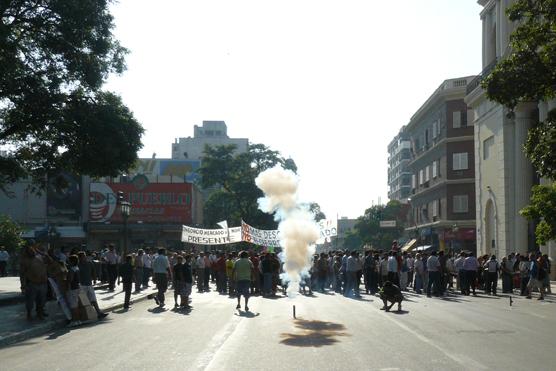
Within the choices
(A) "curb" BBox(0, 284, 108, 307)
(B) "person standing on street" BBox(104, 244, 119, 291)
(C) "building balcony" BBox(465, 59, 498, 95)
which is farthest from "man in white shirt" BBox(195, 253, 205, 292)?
(C) "building balcony" BBox(465, 59, 498, 95)

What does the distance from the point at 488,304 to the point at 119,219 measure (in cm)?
4739

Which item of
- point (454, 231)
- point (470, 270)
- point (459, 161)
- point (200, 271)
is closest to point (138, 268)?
point (200, 271)

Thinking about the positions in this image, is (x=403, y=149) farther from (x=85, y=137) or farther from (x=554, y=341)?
(x=554, y=341)

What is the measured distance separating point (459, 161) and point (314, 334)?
48382 mm

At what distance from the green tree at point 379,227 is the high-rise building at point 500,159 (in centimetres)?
5399

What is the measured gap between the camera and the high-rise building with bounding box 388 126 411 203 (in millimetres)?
135625

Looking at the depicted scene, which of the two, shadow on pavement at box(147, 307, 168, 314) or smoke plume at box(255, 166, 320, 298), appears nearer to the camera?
shadow on pavement at box(147, 307, 168, 314)

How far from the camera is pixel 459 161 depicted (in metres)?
59.3

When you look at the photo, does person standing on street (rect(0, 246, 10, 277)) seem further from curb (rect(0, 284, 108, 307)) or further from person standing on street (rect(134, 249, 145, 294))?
curb (rect(0, 284, 108, 307))

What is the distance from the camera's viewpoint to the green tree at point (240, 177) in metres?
63.9

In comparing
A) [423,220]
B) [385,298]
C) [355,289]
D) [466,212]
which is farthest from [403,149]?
[385,298]

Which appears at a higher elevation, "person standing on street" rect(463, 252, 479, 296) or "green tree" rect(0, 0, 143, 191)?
"green tree" rect(0, 0, 143, 191)

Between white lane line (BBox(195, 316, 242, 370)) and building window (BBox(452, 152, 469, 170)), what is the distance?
4569cm

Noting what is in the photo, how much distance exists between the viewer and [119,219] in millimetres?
64188
